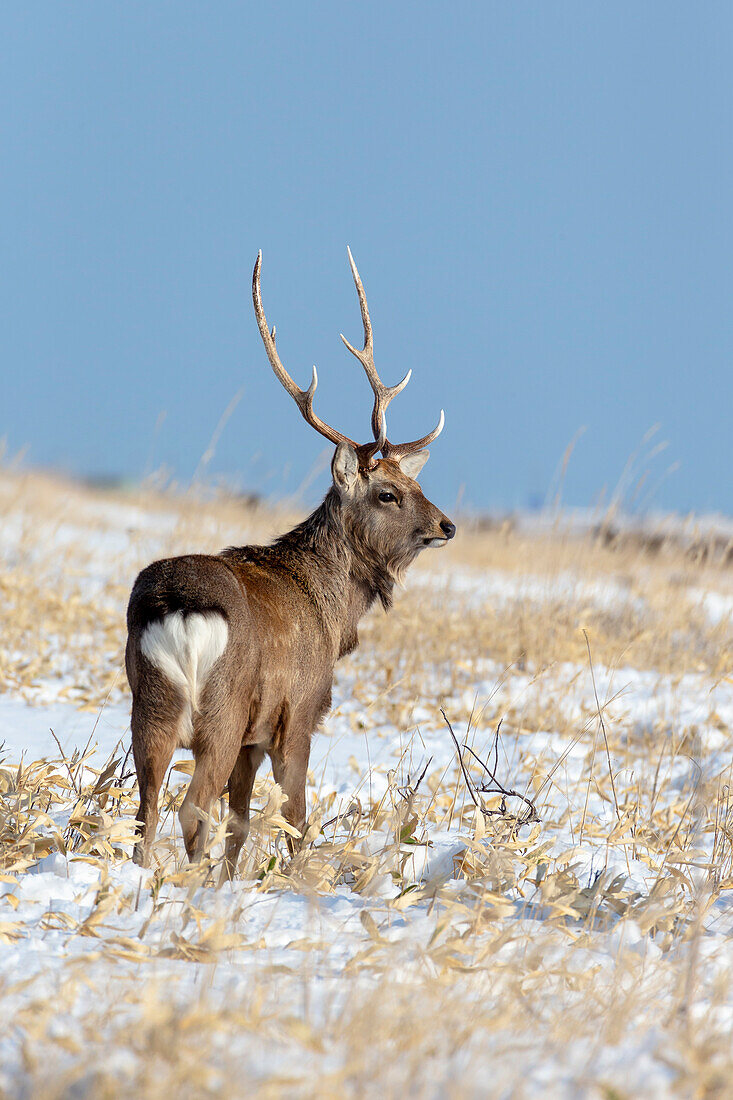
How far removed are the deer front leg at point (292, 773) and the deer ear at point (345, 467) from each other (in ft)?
4.07

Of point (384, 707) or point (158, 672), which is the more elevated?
point (158, 672)

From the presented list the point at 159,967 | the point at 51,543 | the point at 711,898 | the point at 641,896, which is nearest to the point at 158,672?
the point at 159,967

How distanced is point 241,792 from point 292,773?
30cm

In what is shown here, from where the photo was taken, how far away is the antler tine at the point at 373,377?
4.81 meters

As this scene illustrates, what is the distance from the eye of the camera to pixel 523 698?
22.7 feet

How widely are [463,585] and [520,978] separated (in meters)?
8.46

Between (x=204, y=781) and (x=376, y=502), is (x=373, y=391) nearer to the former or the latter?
(x=376, y=502)

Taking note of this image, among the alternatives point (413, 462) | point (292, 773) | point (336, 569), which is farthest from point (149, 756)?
point (413, 462)

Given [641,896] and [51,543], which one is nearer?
[641,896]

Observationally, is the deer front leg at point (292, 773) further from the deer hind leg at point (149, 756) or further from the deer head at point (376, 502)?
the deer head at point (376, 502)

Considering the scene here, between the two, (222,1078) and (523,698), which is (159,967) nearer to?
(222,1078)

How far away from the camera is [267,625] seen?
143 inches

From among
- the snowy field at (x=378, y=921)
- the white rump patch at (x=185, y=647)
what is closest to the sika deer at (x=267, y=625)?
the white rump patch at (x=185, y=647)

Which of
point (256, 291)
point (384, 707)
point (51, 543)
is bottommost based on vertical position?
point (384, 707)
